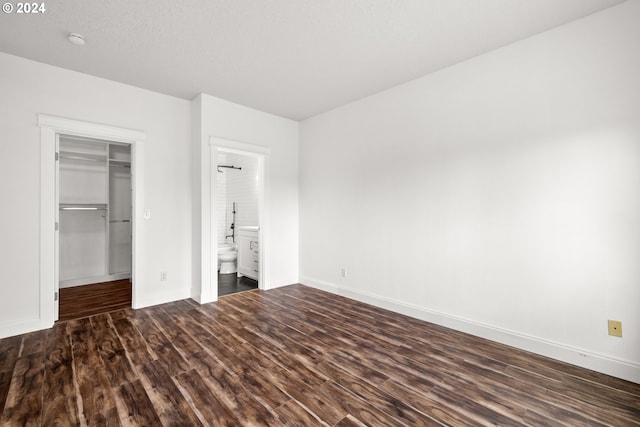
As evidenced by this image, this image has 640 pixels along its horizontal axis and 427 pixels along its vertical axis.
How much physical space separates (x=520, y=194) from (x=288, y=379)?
2527 millimetres

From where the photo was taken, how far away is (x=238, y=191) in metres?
6.44

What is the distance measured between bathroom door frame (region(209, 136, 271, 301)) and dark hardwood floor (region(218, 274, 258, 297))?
272 mm

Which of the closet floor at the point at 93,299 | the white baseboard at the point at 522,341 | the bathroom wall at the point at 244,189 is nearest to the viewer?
the white baseboard at the point at 522,341

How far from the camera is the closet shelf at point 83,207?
15.2 feet

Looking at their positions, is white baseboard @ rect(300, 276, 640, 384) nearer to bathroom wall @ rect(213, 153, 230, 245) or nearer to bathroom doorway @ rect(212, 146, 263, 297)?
bathroom doorway @ rect(212, 146, 263, 297)

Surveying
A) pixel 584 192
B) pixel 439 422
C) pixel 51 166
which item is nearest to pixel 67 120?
pixel 51 166

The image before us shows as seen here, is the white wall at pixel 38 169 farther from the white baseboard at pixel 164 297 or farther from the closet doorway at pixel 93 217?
the closet doorway at pixel 93 217

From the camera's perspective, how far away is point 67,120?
125 inches

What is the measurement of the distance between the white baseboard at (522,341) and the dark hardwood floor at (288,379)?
0.08 meters

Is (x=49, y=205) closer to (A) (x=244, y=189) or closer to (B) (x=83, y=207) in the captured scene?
(B) (x=83, y=207)

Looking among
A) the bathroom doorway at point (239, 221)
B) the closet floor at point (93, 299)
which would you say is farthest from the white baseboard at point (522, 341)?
the closet floor at point (93, 299)

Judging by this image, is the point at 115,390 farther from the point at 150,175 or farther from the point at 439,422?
the point at 150,175

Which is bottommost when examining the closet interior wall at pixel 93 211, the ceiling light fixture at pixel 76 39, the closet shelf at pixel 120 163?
the closet interior wall at pixel 93 211

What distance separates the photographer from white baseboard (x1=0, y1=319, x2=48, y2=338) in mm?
2832
